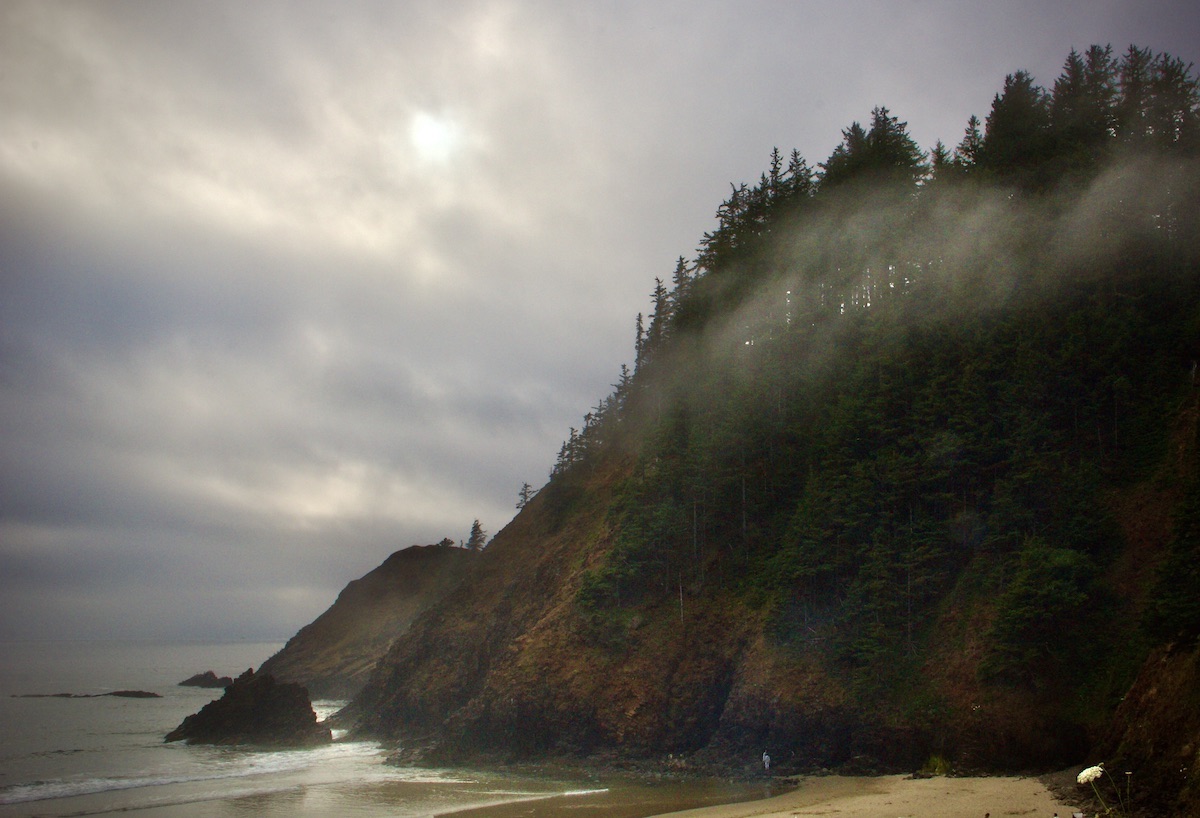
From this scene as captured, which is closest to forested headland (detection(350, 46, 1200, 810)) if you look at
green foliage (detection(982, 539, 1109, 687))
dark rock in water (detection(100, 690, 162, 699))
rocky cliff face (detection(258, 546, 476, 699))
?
green foliage (detection(982, 539, 1109, 687))

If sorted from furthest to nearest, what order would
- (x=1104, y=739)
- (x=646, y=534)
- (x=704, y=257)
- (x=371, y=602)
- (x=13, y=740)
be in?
1. (x=371, y=602)
2. (x=704, y=257)
3. (x=13, y=740)
4. (x=646, y=534)
5. (x=1104, y=739)

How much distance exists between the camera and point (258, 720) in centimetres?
4703

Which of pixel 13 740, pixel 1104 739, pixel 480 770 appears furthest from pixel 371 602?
pixel 1104 739

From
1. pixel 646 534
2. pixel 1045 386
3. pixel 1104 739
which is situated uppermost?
pixel 1045 386

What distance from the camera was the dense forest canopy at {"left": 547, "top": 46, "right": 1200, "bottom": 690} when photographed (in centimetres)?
2464

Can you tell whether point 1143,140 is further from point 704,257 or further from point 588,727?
point 588,727

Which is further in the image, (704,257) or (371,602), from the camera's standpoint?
(371,602)

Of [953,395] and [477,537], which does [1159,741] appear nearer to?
[953,395]

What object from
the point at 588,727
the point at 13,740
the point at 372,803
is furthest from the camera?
the point at 13,740

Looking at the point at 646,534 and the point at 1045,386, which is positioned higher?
the point at 1045,386

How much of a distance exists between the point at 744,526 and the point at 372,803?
20998 millimetres

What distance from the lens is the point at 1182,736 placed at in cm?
1496

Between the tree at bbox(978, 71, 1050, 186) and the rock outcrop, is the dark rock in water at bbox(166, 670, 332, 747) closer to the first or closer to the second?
the rock outcrop

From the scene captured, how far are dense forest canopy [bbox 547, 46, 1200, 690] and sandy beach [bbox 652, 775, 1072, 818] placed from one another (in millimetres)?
4055
